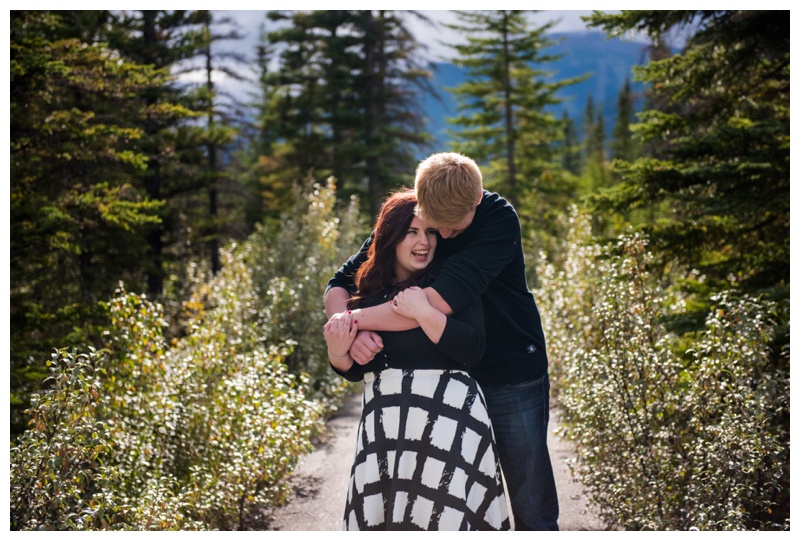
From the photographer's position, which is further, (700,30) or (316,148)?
(316,148)

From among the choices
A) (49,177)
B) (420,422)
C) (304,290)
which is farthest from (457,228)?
(304,290)

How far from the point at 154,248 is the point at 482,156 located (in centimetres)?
989

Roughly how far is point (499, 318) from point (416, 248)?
0.47 metres

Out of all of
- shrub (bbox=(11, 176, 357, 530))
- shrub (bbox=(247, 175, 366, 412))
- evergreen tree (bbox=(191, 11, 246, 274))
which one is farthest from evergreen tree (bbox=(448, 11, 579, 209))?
shrub (bbox=(11, 176, 357, 530))

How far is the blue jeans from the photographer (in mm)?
3006

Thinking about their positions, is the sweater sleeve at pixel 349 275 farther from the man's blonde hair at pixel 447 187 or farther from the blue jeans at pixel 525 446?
the blue jeans at pixel 525 446

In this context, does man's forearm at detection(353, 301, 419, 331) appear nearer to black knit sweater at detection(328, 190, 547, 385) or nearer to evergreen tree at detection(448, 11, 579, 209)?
black knit sweater at detection(328, 190, 547, 385)

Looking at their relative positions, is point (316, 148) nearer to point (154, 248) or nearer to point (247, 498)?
point (154, 248)

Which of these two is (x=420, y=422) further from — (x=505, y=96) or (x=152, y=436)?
(x=505, y=96)

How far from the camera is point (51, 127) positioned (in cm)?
732

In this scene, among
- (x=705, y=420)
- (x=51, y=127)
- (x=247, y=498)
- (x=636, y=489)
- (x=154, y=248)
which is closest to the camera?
(x=705, y=420)

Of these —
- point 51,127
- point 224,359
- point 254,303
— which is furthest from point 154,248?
point 224,359

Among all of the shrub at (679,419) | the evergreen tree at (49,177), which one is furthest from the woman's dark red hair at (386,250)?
the evergreen tree at (49,177)

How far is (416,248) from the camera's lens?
2848 mm
